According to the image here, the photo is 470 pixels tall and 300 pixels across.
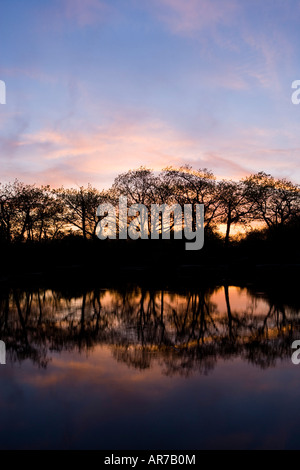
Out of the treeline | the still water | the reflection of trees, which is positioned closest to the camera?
the still water

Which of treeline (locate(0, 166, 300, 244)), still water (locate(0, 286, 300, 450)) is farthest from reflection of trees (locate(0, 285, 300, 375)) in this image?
treeline (locate(0, 166, 300, 244))

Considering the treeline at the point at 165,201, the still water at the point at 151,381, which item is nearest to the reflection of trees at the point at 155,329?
the still water at the point at 151,381

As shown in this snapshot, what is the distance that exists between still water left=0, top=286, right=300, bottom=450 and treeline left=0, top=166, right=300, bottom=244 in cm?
4874

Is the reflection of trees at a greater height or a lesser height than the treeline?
lesser

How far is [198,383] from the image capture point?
789cm

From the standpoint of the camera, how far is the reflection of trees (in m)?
10.1

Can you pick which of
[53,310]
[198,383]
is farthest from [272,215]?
[198,383]

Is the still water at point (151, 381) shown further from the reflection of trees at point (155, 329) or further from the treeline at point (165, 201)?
the treeline at point (165, 201)

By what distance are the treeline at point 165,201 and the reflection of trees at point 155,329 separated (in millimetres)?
43541

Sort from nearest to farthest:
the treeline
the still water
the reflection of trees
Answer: the still water
the reflection of trees
the treeline

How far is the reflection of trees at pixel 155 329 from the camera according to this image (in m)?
10.1

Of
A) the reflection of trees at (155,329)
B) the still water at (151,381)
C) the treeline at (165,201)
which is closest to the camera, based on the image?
the still water at (151,381)

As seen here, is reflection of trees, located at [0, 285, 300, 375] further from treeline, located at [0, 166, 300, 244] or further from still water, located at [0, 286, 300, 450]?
treeline, located at [0, 166, 300, 244]

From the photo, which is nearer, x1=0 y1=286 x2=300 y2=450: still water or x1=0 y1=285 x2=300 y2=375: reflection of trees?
x1=0 y1=286 x2=300 y2=450: still water
